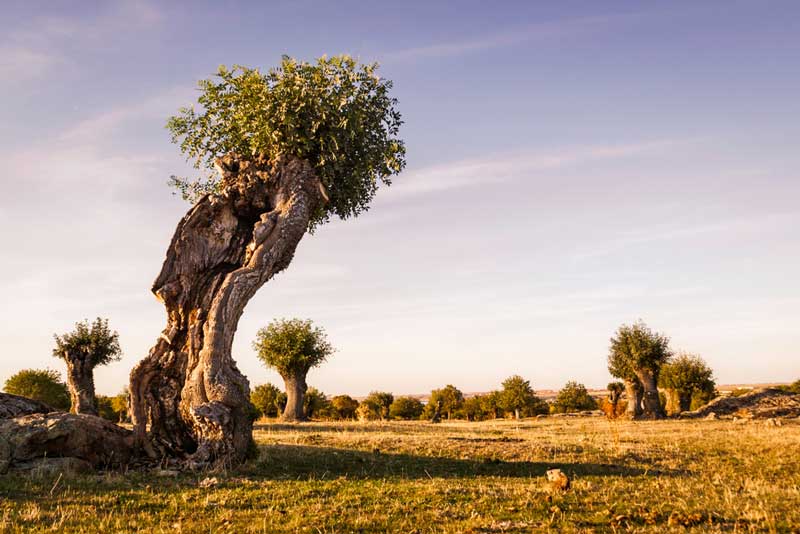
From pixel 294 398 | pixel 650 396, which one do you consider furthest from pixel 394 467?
pixel 650 396

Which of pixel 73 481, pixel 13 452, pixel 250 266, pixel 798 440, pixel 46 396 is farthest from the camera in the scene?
pixel 46 396

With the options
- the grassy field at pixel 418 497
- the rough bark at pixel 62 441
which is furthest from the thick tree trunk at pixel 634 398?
the rough bark at pixel 62 441

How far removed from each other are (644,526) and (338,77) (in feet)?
55.7

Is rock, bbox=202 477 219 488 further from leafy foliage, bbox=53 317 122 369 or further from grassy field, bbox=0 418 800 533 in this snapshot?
leafy foliage, bbox=53 317 122 369

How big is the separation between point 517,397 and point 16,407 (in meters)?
70.9

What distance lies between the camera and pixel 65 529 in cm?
861

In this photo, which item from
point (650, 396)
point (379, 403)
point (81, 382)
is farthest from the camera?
point (379, 403)

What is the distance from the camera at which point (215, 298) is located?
18.0 meters

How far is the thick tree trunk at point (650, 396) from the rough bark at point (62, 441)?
4923cm

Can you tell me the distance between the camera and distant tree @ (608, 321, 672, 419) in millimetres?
55094

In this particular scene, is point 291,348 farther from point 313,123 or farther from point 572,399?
point 572,399

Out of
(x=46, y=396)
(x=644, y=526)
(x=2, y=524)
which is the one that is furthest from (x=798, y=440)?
(x=46, y=396)

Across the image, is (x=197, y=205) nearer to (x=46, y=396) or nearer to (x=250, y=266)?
(x=250, y=266)

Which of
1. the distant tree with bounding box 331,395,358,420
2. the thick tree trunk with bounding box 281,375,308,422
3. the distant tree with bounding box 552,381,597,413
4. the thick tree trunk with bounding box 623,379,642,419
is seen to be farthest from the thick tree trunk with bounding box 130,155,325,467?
the distant tree with bounding box 552,381,597,413
